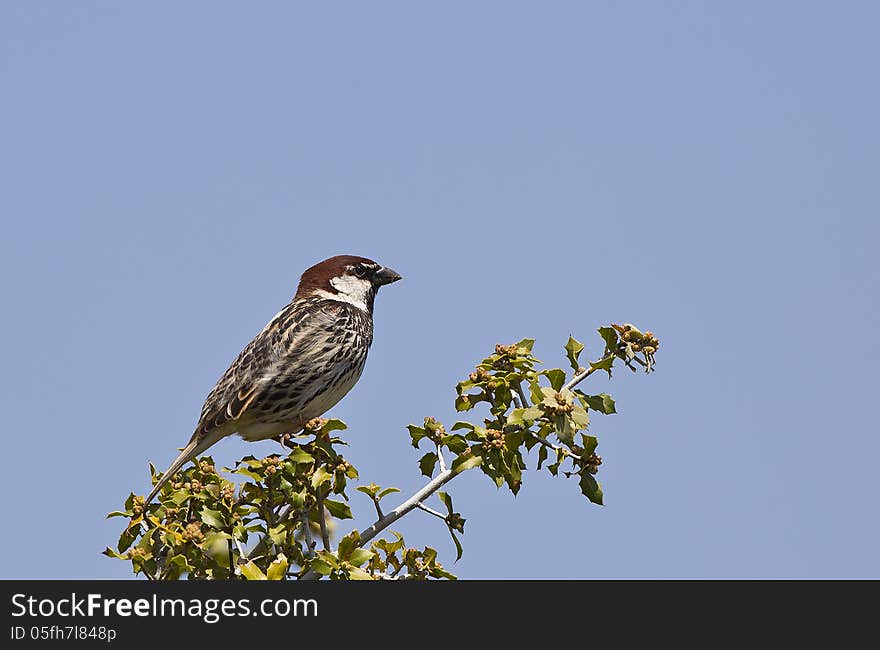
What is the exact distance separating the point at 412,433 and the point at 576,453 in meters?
0.98

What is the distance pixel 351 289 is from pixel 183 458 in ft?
8.53

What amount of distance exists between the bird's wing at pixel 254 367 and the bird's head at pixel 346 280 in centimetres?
39

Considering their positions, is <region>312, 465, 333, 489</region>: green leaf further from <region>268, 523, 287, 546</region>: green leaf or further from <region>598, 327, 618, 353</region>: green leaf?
<region>598, 327, 618, 353</region>: green leaf

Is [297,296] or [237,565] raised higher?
[297,296]

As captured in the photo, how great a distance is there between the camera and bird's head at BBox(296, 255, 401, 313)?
35.0ft

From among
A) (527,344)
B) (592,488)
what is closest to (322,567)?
(592,488)

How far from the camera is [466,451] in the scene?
23.1 ft

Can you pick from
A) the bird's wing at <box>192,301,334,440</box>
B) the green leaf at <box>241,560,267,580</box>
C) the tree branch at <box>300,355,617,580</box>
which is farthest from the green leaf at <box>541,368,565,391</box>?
the bird's wing at <box>192,301,334,440</box>

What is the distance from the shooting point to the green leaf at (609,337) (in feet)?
24.3

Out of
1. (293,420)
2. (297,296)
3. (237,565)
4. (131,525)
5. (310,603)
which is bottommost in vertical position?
(310,603)

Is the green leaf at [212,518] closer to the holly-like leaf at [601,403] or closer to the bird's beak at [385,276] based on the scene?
the holly-like leaf at [601,403]

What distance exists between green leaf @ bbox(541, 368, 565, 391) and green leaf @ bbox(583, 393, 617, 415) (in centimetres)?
20

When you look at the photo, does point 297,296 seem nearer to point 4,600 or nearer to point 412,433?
point 412,433

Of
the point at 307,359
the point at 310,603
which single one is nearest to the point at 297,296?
the point at 307,359
